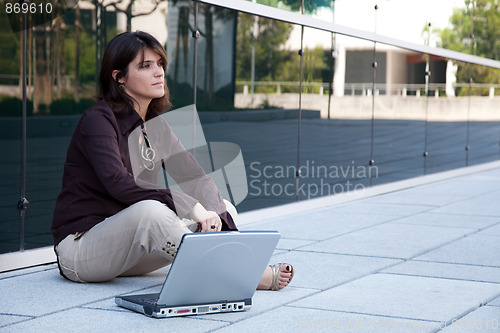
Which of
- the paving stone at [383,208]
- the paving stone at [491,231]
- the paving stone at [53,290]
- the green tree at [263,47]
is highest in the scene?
the green tree at [263,47]

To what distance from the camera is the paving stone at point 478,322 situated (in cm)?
377

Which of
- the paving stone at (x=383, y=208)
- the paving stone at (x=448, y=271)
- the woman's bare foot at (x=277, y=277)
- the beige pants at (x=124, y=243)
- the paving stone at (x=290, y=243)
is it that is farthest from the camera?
the paving stone at (x=383, y=208)

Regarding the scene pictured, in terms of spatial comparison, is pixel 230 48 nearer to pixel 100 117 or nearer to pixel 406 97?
pixel 100 117

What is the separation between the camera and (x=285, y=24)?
8.16 metres

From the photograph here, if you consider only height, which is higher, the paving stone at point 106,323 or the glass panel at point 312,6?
the glass panel at point 312,6

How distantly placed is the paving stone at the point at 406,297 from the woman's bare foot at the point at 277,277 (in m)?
0.19

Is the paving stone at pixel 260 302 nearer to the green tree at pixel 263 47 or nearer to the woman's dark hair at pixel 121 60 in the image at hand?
the woman's dark hair at pixel 121 60

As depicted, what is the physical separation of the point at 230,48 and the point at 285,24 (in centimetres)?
105

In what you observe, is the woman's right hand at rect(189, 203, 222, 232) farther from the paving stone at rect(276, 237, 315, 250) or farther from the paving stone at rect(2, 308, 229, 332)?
the paving stone at rect(276, 237, 315, 250)

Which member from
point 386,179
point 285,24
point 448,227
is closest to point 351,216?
point 448,227

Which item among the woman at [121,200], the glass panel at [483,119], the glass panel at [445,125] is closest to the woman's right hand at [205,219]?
the woman at [121,200]

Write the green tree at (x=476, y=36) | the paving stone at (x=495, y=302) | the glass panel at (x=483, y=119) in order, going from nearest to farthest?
the paving stone at (x=495, y=302), the green tree at (x=476, y=36), the glass panel at (x=483, y=119)

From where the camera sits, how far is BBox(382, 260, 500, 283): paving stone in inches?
201

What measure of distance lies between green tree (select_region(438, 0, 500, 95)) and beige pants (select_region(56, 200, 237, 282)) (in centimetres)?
925
